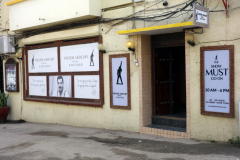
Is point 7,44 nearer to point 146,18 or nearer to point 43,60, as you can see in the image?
point 43,60

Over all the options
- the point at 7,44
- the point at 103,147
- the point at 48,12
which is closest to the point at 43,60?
the point at 7,44

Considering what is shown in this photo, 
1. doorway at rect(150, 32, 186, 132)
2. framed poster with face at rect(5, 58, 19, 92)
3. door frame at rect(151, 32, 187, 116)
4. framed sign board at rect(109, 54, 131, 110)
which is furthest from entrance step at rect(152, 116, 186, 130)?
framed poster with face at rect(5, 58, 19, 92)

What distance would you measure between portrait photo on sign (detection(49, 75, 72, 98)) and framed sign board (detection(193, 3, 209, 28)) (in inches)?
232

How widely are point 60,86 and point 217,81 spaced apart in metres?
6.39

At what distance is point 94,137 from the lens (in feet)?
29.8

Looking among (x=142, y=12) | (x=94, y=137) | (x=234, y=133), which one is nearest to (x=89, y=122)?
(x=94, y=137)

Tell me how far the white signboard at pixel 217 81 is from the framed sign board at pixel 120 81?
259cm

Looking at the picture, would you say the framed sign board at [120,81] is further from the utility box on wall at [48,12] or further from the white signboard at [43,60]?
the white signboard at [43,60]

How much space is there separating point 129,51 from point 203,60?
2518 mm

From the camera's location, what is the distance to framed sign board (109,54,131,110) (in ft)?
30.7

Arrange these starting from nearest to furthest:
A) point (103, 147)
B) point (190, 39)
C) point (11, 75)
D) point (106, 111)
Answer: point (190, 39)
point (103, 147)
point (106, 111)
point (11, 75)

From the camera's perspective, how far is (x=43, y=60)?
12.3 m

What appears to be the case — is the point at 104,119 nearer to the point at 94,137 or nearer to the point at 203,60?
the point at 94,137

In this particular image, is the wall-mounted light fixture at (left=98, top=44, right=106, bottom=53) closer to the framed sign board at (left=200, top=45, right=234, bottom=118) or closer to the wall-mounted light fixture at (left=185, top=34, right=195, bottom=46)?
the wall-mounted light fixture at (left=185, top=34, right=195, bottom=46)
